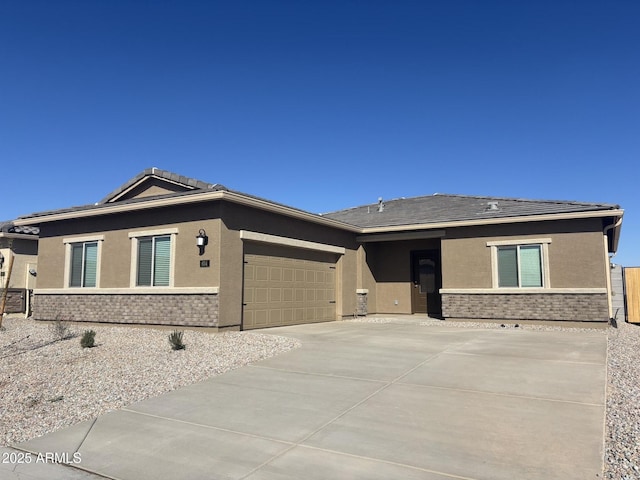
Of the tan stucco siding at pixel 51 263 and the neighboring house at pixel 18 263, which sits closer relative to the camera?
the tan stucco siding at pixel 51 263

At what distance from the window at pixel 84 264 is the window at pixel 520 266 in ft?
42.4

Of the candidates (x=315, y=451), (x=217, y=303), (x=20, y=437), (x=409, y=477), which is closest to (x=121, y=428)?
(x=20, y=437)

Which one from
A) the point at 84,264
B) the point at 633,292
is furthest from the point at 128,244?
the point at 633,292

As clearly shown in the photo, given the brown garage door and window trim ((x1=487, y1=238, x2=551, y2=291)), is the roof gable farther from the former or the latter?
window trim ((x1=487, y1=238, x2=551, y2=291))

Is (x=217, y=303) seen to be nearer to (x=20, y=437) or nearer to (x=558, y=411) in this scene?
(x=20, y=437)

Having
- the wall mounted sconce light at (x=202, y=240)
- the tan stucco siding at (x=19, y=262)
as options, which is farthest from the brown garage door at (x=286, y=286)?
the tan stucco siding at (x=19, y=262)

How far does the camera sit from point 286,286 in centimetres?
1398

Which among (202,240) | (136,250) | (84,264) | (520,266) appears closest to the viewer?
(202,240)

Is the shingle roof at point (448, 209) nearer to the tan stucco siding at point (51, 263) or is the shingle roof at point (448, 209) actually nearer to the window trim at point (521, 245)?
the window trim at point (521, 245)

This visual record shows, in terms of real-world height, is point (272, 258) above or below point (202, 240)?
below

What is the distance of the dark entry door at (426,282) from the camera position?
57.6ft

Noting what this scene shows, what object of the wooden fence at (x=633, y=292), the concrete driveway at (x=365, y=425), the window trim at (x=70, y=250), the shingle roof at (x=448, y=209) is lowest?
the concrete driveway at (x=365, y=425)

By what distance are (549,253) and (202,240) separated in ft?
34.4

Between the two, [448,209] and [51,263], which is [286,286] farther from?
[51,263]
